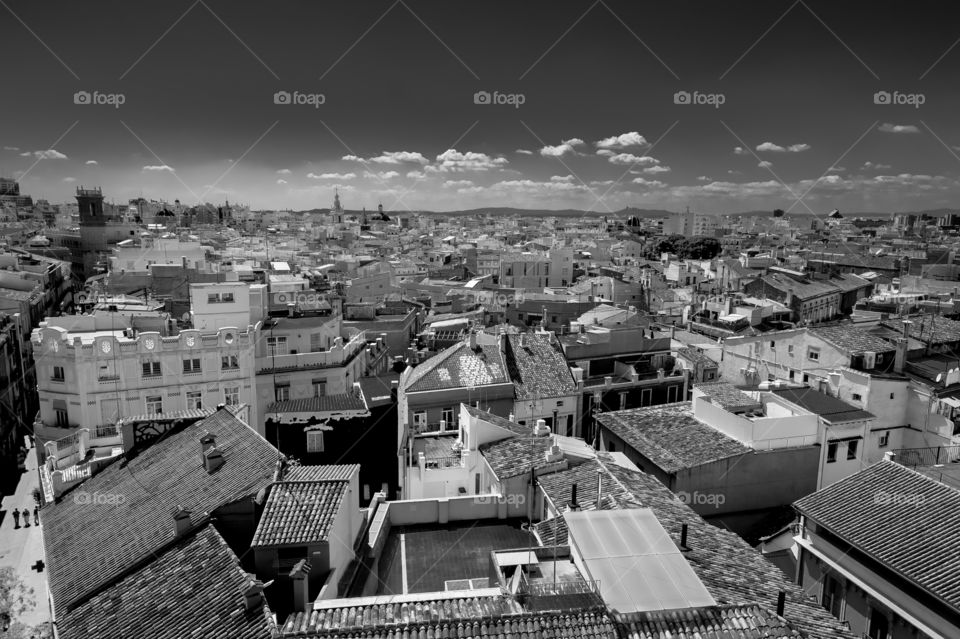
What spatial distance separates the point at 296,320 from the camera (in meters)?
29.9

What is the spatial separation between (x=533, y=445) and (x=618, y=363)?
13.6 m

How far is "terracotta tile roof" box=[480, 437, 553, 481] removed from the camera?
15875 millimetres

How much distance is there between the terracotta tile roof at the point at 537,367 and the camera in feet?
87.9

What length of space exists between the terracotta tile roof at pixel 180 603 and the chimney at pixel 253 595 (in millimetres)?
70

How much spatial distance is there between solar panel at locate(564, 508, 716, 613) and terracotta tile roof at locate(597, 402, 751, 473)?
9.48m

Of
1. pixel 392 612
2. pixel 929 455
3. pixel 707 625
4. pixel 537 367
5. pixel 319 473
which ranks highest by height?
pixel 319 473

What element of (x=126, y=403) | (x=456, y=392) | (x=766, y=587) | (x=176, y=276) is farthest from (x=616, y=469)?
(x=176, y=276)

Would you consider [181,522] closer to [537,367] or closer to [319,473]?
[319,473]

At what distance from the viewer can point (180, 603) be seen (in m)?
10.8

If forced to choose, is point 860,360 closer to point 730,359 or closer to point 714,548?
point 730,359

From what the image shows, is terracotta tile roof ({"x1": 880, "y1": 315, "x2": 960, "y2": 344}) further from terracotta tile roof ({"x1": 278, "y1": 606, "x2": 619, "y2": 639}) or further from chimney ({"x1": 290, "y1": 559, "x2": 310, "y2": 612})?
chimney ({"x1": 290, "y1": 559, "x2": 310, "y2": 612})

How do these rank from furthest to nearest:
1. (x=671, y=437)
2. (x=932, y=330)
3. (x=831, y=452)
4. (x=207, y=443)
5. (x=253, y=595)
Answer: (x=932, y=330) < (x=671, y=437) < (x=831, y=452) < (x=207, y=443) < (x=253, y=595)

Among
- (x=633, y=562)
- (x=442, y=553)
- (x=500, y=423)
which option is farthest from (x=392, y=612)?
(x=500, y=423)

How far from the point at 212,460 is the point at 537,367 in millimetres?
15721
